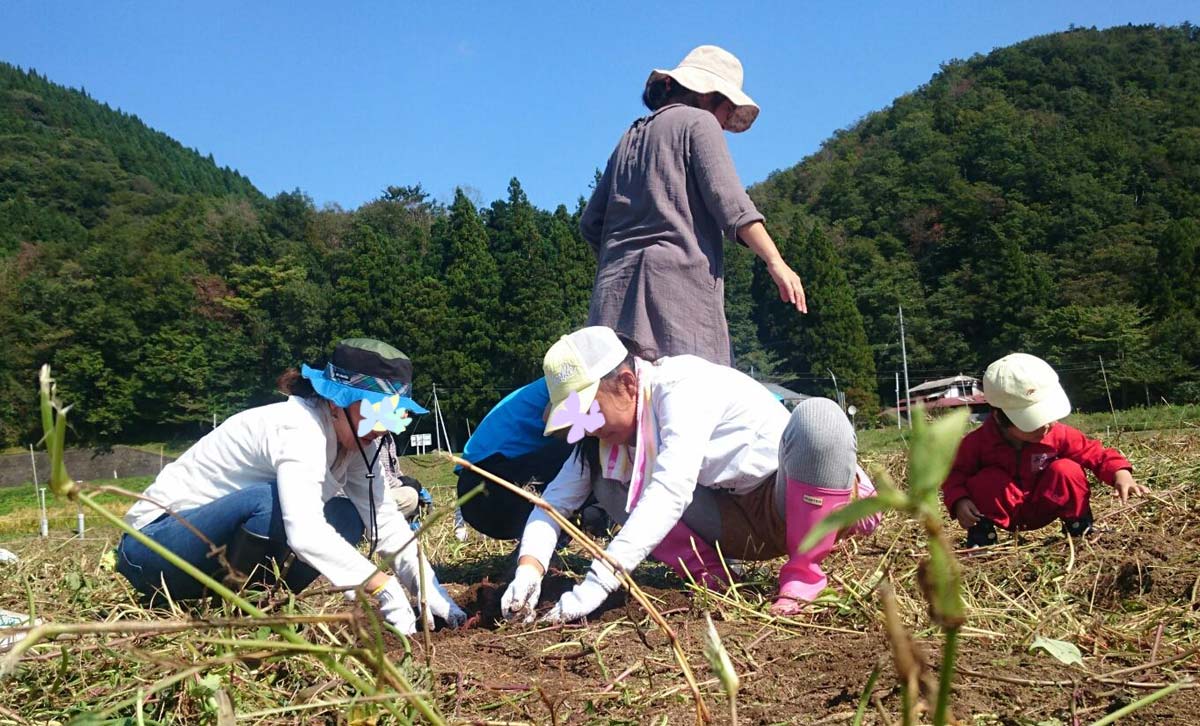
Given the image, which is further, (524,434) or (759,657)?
(524,434)

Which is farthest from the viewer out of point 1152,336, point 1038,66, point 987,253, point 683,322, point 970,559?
point 1038,66

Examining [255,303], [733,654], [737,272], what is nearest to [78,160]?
[255,303]

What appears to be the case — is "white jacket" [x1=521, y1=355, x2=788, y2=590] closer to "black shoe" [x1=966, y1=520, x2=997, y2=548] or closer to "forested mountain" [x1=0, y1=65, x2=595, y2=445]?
"black shoe" [x1=966, y1=520, x2=997, y2=548]

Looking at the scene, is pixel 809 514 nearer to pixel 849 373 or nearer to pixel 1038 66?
pixel 849 373

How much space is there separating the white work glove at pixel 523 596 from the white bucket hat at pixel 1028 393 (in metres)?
1.72

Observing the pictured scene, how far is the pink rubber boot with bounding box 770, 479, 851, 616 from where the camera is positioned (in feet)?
7.91

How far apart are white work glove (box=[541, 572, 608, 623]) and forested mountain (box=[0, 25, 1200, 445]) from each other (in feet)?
123

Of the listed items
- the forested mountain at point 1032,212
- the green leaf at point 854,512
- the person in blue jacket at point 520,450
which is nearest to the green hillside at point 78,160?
the forested mountain at point 1032,212

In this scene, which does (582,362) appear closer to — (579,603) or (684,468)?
(684,468)

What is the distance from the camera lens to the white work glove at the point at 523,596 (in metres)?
2.45

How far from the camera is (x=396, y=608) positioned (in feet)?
8.10

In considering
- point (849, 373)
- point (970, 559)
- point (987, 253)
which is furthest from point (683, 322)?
point (987, 253)

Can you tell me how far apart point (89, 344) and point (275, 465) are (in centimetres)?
5358

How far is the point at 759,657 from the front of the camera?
190 centimetres
